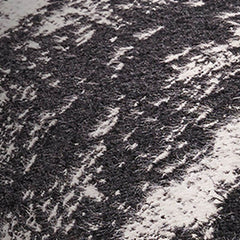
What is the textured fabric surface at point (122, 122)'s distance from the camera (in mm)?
743

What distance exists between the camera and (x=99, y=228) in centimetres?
73

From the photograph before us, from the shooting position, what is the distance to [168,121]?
2.84 feet

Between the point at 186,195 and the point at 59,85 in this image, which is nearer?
the point at 186,195

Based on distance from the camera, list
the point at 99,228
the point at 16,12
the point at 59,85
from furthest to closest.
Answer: the point at 16,12, the point at 59,85, the point at 99,228

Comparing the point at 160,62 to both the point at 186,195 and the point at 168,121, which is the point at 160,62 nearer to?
the point at 168,121

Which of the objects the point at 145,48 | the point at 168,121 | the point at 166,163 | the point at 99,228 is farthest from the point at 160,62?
the point at 99,228

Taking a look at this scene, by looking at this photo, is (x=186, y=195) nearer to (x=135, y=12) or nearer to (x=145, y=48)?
(x=145, y=48)

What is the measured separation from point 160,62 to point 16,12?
0.52 metres

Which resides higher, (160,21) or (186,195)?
(160,21)

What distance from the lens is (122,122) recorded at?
2.89ft

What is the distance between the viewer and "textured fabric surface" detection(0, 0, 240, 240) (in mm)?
743

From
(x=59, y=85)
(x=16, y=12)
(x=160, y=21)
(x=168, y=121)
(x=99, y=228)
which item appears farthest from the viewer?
(x=16, y=12)

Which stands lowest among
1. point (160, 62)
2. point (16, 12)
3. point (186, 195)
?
point (186, 195)

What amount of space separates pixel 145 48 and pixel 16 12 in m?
0.46
